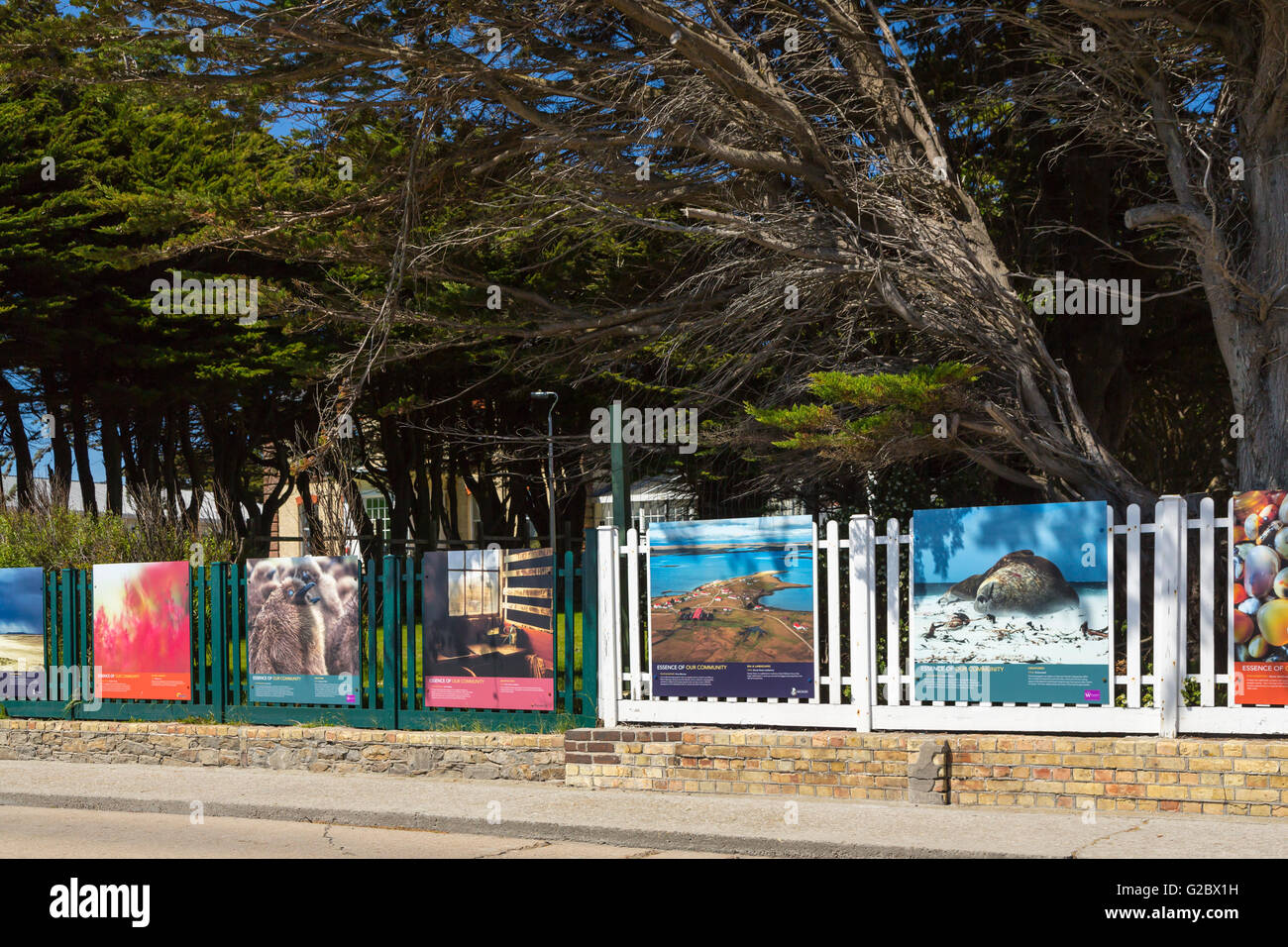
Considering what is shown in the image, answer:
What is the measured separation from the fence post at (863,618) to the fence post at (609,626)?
84.9 inches

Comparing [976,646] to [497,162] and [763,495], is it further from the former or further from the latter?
[497,162]

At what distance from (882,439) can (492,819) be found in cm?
473

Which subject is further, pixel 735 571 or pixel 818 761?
pixel 735 571

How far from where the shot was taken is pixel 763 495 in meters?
17.2

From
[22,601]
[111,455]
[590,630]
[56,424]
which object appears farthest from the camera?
[111,455]

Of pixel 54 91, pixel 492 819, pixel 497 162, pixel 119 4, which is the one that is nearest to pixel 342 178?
pixel 497 162

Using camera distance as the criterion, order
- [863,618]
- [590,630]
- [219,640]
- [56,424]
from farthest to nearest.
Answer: [56,424]
[219,640]
[590,630]
[863,618]

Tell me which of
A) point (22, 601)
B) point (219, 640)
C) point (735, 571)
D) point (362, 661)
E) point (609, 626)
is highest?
point (735, 571)

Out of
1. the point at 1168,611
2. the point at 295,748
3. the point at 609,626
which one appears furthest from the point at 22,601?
the point at 1168,611

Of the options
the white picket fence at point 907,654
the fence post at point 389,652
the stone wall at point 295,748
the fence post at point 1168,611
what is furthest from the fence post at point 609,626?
the fence post at point 1168,611

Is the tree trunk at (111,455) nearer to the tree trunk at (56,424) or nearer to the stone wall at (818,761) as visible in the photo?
the tree trunk at (56,424)

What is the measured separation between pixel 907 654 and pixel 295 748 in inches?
244

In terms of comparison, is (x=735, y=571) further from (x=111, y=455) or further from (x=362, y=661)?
(x=111, y=455)

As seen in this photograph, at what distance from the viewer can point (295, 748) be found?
13.2 metres
